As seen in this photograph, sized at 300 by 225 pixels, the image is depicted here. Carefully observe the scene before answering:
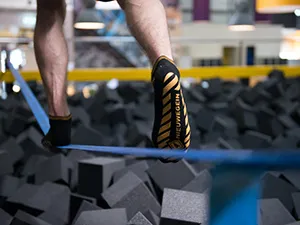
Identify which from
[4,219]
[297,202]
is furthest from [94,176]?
[297,202]

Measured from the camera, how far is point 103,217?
61.5 inches

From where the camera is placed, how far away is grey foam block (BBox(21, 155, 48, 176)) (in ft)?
7.48

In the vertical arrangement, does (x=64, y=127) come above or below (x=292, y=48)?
above

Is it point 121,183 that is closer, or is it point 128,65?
point 121,183

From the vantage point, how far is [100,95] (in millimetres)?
4707

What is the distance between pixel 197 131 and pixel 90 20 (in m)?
4.51

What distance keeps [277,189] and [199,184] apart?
0.23 metres

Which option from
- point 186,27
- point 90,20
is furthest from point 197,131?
point 186,27

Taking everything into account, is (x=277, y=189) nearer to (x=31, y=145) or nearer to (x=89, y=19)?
(x=31, y=145)

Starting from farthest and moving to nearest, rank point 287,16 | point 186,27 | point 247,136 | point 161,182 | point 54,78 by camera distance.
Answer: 1. point 186,27
2. point 287,16
3. point 247,136
4. point 161,182
5. point 54,78

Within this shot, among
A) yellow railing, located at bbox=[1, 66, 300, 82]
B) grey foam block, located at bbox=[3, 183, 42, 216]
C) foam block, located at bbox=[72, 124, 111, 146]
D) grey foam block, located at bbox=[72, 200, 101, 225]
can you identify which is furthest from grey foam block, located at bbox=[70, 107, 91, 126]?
yellow railing, located at bbox=[1, 66, 300, 82]

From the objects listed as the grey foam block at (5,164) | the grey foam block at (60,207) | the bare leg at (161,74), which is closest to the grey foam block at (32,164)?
the grey foam block at (5,164)

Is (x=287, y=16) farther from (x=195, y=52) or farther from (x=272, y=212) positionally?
(x=272, y=212)

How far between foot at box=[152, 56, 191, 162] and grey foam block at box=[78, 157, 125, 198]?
1.75 feet
